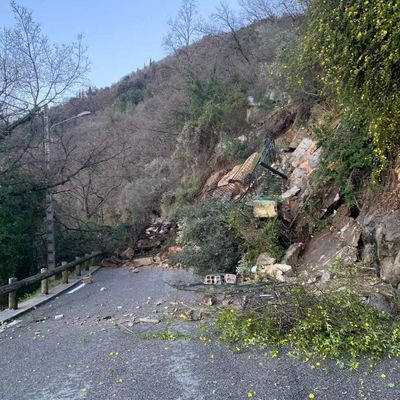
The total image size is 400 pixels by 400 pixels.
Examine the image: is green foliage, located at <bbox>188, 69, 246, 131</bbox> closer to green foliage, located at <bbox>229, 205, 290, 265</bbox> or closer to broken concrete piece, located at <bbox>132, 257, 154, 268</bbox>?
broken concrete piece, located at <bbox>132, 257, 154, 268</bbox>

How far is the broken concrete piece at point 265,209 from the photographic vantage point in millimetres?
10758

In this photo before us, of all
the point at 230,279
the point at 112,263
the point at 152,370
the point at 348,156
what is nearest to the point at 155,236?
the point at 112,263

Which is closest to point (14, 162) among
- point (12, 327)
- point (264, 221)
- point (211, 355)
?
point (12, 327)

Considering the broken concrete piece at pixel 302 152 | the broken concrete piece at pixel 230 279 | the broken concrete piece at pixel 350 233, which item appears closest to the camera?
the broken concrete piece at pixel 350 233

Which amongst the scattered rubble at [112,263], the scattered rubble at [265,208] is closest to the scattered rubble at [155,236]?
the scattered rubble at [112,263]

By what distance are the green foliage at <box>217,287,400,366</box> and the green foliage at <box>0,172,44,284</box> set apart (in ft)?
37.8

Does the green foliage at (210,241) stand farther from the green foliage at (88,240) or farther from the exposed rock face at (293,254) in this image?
the green foliage at (88,240)

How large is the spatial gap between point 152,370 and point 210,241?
6.59 metres

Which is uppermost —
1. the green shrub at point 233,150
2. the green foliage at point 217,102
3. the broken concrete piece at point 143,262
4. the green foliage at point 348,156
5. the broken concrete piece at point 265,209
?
the green foliage at point 217,102

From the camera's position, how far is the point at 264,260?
33.4 feet

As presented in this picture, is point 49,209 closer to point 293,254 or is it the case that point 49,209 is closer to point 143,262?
point 143,262

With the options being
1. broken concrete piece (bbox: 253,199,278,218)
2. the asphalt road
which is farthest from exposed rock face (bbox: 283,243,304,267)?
the asphalt road

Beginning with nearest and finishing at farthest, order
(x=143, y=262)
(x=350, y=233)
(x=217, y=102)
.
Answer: (x=350, y=233) < (x=143, y=262) < (x=217, y=102)

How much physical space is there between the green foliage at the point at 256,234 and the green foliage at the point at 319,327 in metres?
4.27
